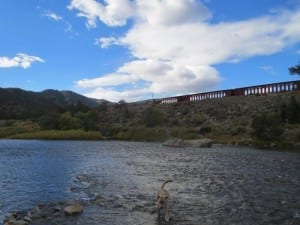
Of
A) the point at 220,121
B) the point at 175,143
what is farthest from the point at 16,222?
the point at 220,121

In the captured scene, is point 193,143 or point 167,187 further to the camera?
point 193,143

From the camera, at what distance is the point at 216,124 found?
11156cm

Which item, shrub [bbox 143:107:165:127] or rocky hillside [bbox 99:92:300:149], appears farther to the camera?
shrub [bbox 143:107:165:127]

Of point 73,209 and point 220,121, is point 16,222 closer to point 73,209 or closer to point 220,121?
point 73,209

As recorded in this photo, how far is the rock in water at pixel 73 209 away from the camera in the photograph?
20.6 meters

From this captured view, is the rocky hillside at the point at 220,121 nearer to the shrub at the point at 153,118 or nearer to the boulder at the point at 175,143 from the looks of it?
the shrub at the point at 153,118

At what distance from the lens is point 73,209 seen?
21031 millimetres

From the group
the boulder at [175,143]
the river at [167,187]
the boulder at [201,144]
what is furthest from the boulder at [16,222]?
the boulder at [175,143]

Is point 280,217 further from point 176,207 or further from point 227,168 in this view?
point 227,168

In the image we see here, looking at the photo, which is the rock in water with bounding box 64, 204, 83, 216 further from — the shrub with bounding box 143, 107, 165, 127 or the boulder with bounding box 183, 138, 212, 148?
the shrub with bounding box 143, 107, 165, 127

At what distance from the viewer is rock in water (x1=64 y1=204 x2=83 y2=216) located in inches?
812

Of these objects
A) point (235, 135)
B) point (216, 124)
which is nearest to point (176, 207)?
point (235, 135)

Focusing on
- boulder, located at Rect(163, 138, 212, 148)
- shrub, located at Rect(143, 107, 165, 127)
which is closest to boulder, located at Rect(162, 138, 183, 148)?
boulder, located at Rect(163, 138, 212, 148)

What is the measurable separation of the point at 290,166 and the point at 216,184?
15.0 metres
